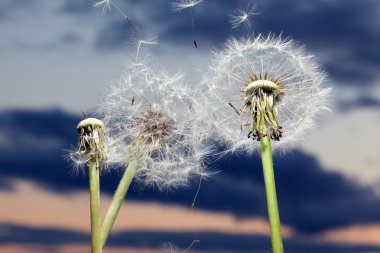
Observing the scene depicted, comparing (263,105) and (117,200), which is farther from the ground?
(263,105)

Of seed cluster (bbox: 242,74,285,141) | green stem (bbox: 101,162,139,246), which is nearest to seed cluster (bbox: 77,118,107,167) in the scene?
green stem (bbox: 101,162,139,246)

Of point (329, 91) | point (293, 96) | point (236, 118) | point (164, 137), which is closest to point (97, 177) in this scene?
point (164, 137)

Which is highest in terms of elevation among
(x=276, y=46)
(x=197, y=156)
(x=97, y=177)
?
(x=276, y=46)

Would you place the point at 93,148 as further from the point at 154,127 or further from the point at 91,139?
the point at 154,127

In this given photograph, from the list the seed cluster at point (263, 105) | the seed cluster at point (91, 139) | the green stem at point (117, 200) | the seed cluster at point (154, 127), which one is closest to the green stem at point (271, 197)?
the seed cluster at point (263, 105)

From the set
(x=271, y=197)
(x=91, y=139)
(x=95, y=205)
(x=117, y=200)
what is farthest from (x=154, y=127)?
(x=271, y=197)

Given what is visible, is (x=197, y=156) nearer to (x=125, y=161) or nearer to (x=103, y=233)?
(x=125, y=161)

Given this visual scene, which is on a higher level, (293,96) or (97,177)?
(293,96)

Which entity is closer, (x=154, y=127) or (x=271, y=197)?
(x=271, y=197)
